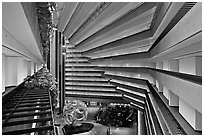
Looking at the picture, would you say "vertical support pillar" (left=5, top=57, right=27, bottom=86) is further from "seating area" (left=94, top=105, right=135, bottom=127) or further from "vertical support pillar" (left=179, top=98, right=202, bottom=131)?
"seating area" (left=94, top=105, right=135, bottom=127)

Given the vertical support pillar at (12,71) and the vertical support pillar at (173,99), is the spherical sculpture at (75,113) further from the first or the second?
the vertical support pillar at (173,99)

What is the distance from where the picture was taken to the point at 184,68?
3910mm

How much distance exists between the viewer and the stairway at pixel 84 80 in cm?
1866

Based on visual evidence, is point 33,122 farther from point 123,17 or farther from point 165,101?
point 165,101

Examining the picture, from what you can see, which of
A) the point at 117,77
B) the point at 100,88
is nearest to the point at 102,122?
the point at 100,88

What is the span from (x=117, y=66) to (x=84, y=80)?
7676mm

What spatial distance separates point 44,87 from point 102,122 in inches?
453

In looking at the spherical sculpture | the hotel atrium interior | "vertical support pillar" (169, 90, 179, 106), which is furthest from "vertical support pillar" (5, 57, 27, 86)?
the spherical sculpture

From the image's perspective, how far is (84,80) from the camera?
1995cm

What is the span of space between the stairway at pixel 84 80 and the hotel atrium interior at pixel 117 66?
0.09m

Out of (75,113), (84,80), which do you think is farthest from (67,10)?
(84,80)

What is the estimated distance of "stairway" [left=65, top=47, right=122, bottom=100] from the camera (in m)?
18.7

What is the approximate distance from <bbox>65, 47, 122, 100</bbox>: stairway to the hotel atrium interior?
90mm

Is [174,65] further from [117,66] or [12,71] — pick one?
[117,66]
